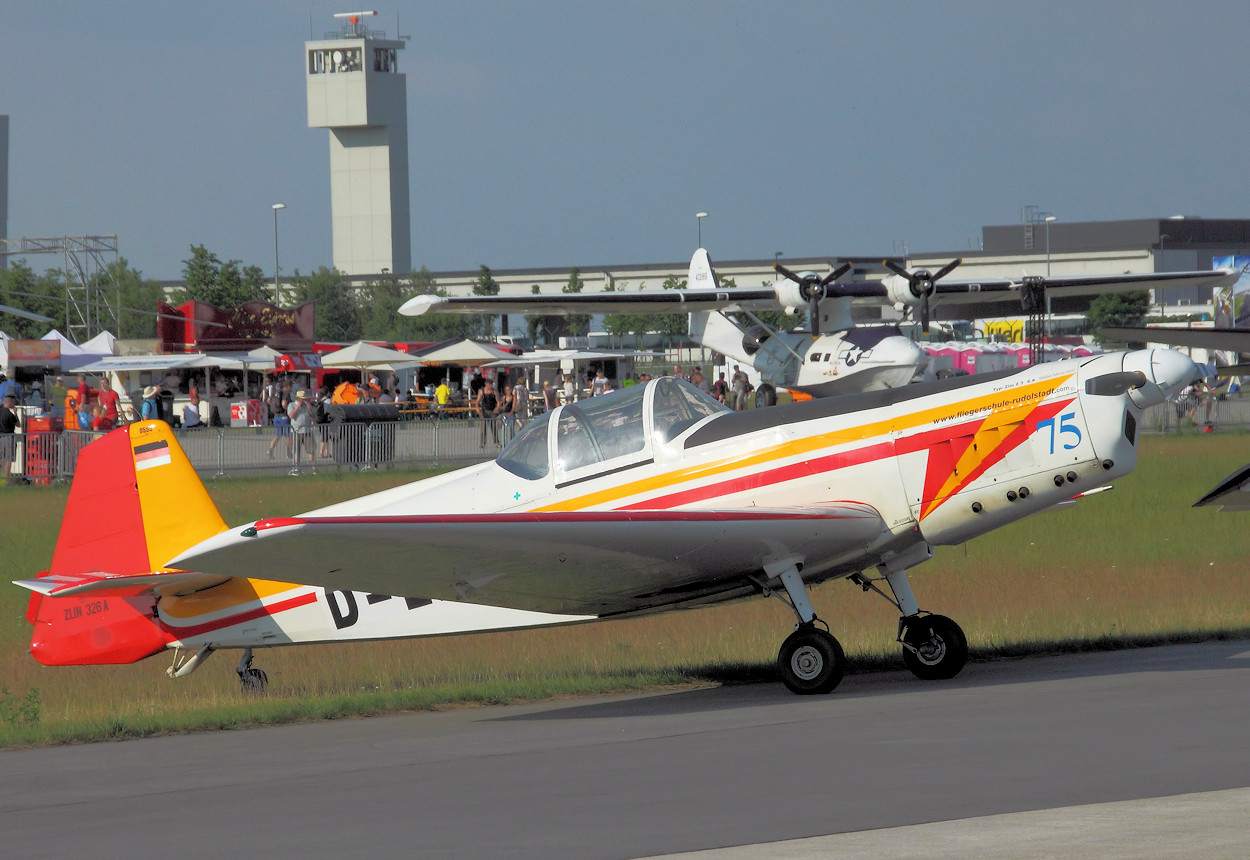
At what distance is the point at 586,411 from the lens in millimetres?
9430

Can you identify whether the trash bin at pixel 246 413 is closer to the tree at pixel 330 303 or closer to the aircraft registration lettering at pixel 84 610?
the aircraft registration lettering at pixel 84 610

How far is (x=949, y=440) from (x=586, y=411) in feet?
8.27

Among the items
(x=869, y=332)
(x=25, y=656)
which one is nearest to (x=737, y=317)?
(x=869, y=332)

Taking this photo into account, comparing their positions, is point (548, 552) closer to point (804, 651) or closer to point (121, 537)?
point (804, 651)

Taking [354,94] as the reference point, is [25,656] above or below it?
below

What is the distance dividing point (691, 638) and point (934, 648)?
152 inches

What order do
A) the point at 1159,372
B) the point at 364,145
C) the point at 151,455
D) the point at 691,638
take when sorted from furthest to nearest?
the point at 364,145
the point at 691,638
the point at 151,455
the point at 1159,372

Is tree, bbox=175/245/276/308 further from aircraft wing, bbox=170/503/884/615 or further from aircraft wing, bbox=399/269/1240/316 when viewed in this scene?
aircraft wing, bbox=170/503/884/615

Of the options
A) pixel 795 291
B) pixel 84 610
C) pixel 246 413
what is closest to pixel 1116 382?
pixel 84 610

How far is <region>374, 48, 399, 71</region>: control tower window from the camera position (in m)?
160

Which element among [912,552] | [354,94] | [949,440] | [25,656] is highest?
[354,94]

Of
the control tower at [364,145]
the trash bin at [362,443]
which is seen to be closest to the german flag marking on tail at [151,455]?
the trash bin at [362,443]

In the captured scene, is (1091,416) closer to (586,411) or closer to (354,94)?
(586,411)

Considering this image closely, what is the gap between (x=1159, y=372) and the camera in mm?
8406
